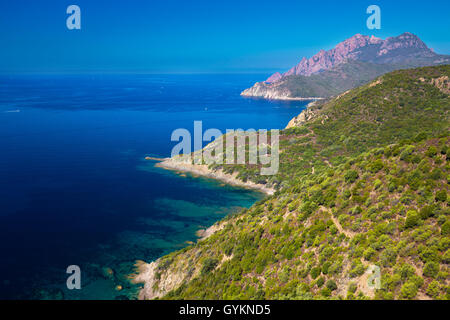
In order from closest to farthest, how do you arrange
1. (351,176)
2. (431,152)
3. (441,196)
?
1. (441,196)
2. (431,152)
3. (351,176)

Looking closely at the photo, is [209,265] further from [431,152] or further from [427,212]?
[431,152]

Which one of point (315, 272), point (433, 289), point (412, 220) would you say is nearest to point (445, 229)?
point (412, 220)

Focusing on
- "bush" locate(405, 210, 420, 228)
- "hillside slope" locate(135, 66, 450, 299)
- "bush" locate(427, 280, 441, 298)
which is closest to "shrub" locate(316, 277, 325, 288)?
"hillside slope" locate(135, 66, 450, 299)

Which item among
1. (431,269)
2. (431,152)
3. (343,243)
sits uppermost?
(431,152)

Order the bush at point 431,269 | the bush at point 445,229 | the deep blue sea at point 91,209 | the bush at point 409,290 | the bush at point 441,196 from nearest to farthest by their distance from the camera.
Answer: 1. the bush at point 409,290
2. the bush at point 431,269
3. the bush at point 445,229
4. the bush at point 441,196
5. the deep blue sea at point 91,209

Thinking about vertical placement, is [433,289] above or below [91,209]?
above

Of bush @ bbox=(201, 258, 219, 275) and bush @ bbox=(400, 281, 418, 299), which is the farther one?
bush @ bbox=(201, 258, 219, 275)

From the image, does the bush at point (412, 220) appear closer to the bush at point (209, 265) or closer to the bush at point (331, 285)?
the bush at point (331, 285)

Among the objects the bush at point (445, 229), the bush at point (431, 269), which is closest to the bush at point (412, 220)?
the bush at point (445, 229)

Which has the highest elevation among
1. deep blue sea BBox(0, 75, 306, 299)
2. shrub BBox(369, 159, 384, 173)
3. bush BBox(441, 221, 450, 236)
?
shrub BBox(369, 159, 384, 173)

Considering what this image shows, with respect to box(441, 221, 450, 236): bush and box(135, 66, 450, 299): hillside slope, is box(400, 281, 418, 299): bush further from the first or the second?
box(441, 221, 450, 236): bush

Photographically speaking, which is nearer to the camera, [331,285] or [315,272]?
[331,285]

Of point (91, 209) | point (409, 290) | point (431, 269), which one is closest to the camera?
point (409, 290)

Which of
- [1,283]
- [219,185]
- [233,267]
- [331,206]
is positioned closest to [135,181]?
[219,185]
